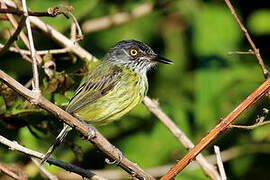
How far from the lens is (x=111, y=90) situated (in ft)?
14.7

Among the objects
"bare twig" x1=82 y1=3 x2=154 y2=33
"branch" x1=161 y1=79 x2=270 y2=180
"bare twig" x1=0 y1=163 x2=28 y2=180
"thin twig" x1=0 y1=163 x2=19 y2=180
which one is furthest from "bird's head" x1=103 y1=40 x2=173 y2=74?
"branch" x1=161 y1=79 x2=270 y2=180

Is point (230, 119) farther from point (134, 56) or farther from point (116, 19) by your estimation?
point (116, 19)

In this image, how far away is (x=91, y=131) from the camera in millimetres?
2949

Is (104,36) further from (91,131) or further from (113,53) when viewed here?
(91,131)

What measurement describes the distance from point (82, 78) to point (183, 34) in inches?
101

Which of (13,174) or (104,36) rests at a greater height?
(104,36)

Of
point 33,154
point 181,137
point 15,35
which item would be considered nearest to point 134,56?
point 181,137

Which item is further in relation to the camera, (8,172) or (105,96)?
(105,96)

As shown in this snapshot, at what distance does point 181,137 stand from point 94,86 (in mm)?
968

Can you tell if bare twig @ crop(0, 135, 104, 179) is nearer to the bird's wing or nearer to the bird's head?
the bird's wing

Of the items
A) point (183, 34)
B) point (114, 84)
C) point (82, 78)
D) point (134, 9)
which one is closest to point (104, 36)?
point (134, 9)

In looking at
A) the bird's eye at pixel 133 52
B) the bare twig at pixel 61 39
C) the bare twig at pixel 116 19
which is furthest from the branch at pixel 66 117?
the bare twig at pixel 116 19

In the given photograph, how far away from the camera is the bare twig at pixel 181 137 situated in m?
3.83

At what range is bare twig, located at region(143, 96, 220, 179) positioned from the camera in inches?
151
